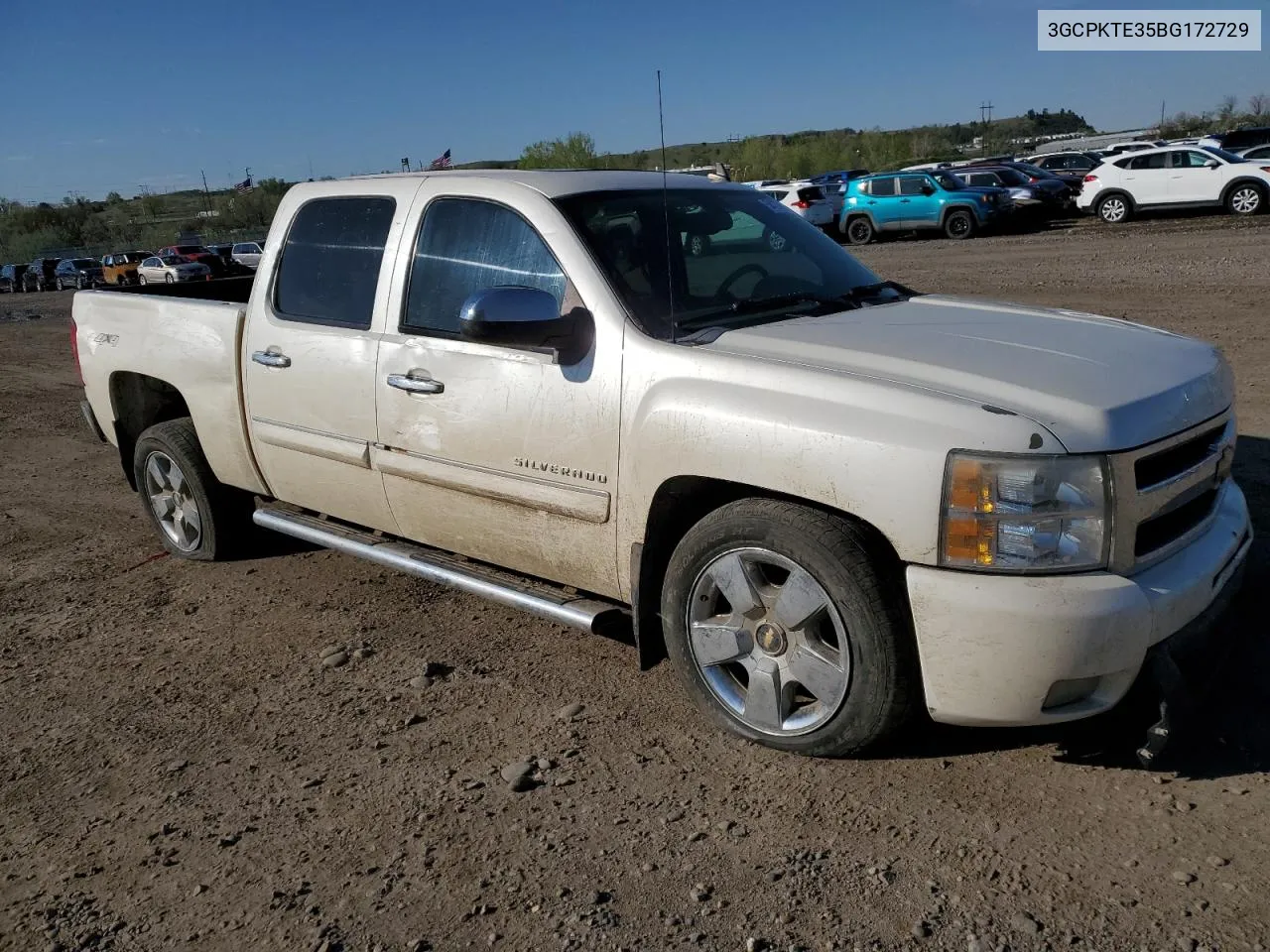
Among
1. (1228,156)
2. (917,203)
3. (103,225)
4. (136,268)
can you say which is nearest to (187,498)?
(917,203)

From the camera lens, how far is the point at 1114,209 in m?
24.6

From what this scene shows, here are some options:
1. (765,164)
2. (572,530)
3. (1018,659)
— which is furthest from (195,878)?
(765,164)

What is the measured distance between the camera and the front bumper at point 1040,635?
2.81 m

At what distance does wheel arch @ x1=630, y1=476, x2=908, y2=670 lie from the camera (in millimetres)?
3482

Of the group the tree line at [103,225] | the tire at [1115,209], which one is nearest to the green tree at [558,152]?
the tree line at [103,225]

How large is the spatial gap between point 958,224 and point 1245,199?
5.94 meters

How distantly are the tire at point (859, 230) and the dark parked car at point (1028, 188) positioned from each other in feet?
8.59

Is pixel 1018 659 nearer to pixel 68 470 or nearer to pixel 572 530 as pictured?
pixel 572 530

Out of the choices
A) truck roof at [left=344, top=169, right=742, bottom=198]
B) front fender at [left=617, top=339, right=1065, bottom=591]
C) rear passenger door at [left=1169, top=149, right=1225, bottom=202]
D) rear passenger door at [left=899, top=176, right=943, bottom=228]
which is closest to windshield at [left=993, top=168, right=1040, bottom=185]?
rear passenger door at [left=899, top=176, right=943, bottom=228]

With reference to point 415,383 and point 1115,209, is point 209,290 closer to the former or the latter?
point 415,383

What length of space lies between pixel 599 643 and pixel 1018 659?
1960 millimetres

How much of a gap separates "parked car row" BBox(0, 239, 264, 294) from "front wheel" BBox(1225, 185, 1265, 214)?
27.0 metres

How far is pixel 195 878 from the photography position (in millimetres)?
3012

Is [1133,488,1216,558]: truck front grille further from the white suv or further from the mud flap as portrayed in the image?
the white suv
